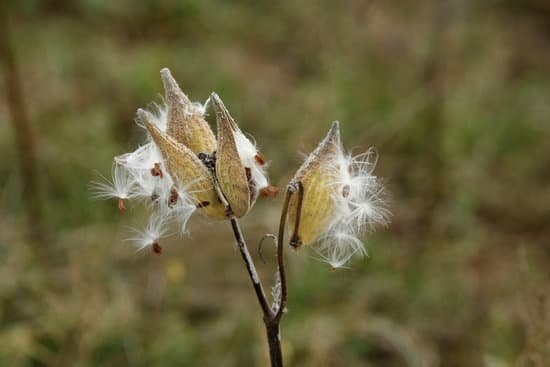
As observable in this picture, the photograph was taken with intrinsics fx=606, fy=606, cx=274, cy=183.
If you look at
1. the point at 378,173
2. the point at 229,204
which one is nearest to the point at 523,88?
the point at 378,173

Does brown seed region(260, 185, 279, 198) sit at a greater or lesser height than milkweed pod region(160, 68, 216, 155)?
lesser

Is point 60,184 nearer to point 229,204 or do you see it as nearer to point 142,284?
point 142,284

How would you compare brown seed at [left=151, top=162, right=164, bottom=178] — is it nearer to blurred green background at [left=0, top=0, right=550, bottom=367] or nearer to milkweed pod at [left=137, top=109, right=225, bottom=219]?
milkweed pod at [left=137, top=109, right=225, bottom=219]

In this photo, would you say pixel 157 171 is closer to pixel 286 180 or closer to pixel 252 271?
pixel 252 271

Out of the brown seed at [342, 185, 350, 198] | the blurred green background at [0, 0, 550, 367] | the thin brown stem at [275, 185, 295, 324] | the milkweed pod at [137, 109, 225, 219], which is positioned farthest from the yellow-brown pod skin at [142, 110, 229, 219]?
the blurred green background at [0, 0, 550, 367]

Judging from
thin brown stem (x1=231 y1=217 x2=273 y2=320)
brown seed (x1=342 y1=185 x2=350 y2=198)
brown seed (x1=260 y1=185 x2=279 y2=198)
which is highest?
brown seed (x1=342 y1=185 x2=350 y2=198)

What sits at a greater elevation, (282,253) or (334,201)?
(334,201)

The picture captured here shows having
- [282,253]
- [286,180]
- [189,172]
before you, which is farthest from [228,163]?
[286,180]
